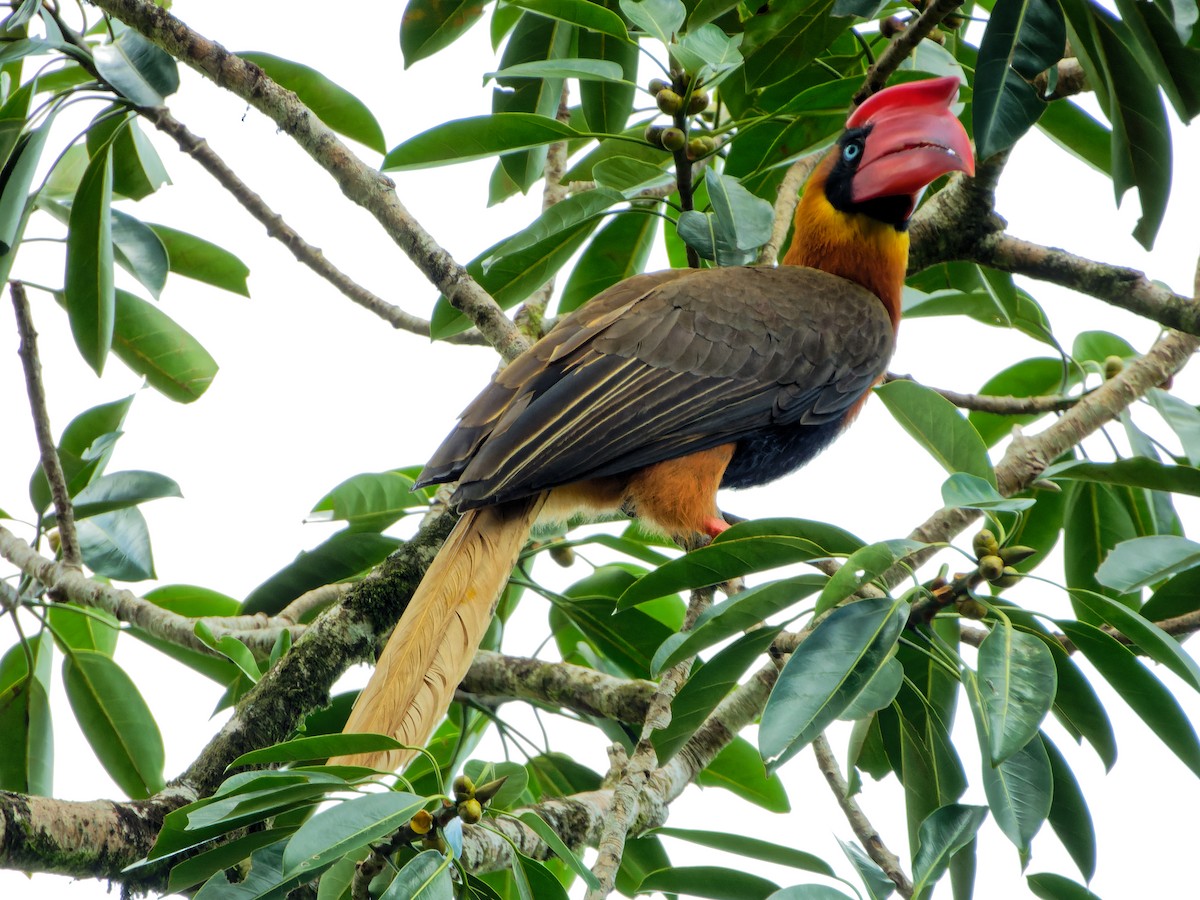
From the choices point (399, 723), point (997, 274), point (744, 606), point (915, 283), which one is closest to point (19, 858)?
point (399, 723)

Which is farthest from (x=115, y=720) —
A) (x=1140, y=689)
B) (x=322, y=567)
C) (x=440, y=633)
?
(x=1140, y=689)

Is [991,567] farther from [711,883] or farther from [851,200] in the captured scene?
[851,200]

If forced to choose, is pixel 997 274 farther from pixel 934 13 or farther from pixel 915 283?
pixel 934 13

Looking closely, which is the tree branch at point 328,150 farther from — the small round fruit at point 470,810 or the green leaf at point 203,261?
the small round fruit at point 470,810

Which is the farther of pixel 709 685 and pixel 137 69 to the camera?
pixel 137 69

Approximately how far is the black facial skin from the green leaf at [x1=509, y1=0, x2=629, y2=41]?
108 centimetres

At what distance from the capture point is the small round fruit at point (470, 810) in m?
1.66

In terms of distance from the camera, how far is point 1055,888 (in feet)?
5.64

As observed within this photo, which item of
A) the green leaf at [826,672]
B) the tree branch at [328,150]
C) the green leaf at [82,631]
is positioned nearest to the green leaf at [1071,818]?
the green leaf at [826,672]

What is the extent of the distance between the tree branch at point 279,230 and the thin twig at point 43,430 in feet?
1.65

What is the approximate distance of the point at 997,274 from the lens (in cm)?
300

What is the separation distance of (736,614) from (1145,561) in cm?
66

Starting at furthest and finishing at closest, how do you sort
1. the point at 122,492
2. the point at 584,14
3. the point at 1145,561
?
the point at 122,492 < the point at 584,14 < the point at 1145,561

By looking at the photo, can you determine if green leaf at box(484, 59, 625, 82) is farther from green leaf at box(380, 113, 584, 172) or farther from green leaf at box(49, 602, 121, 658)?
green leaf at box(49, 602, 121, 658)
